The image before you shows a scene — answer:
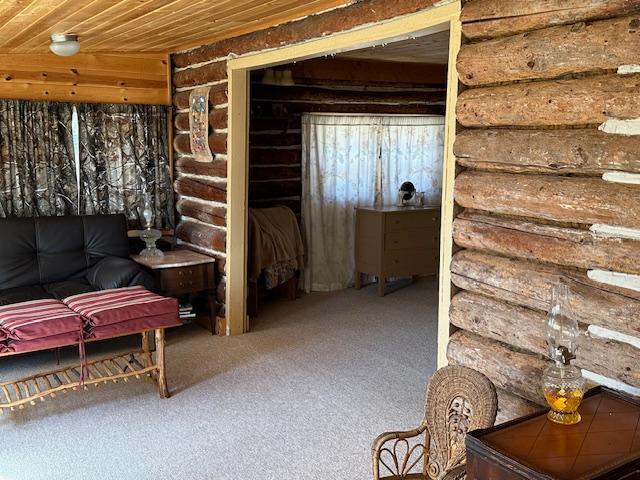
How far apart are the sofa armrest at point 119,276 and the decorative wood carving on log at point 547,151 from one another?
2.80 m

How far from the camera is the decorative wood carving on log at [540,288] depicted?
2557mm

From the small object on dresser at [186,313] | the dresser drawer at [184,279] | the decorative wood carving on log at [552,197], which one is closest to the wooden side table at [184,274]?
the dresser drawer at [184,279]

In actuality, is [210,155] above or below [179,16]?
below

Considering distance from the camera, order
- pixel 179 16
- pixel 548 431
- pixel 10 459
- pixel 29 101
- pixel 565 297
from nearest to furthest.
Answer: pixel 548 431, pixel 565 297, pixel 10 459, pixel 179 16, pixel 29 101

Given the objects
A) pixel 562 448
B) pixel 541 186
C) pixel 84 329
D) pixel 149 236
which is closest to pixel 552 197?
pixel 541 186

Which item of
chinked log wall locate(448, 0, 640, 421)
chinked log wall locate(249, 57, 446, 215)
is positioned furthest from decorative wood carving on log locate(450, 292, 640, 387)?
chinked log wall locate(249, 57, 446, 215)

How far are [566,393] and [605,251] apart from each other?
69 centimetres

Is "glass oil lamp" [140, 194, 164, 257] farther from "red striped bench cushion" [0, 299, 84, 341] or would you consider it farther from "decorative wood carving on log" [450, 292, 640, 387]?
"decorative wood carving on log" [450, 292, 640, 387]

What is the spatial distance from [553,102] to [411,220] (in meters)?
4.48

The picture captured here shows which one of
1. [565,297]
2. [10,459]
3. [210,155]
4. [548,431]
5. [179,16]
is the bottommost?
[10,459]

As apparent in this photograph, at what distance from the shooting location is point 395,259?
7180 mm

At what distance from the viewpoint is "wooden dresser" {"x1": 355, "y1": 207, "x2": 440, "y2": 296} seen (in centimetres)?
709

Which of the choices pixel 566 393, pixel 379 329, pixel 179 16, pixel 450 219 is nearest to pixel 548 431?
pixel 566 393

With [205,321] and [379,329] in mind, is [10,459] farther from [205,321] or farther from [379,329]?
[379,329]
